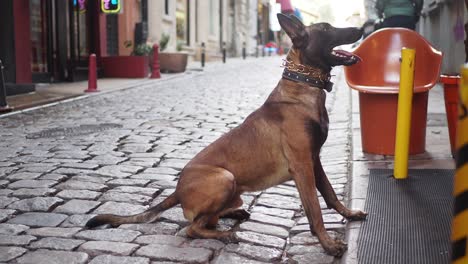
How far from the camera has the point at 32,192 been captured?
4879 millimetres

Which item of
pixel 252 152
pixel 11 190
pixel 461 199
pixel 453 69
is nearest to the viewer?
pixel 461 199

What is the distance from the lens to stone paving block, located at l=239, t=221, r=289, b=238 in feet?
12.9

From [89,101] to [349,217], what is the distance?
9.14 meters

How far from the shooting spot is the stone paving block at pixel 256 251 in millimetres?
3475

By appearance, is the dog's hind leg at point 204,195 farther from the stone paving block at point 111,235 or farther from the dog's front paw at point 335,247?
the dog's front paw at point 335,247

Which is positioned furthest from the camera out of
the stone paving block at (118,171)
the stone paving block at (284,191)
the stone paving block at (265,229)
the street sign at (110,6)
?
the street sign at (110,6)

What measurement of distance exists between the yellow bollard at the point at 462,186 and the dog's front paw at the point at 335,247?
1793 millimetres

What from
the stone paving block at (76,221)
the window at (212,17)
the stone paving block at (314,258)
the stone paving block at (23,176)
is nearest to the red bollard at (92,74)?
the stone paving block at (23,176)

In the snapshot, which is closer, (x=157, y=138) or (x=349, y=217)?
(x=349, y=217)

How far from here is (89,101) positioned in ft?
40.4

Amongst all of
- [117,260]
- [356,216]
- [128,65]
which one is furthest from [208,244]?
[128,65]

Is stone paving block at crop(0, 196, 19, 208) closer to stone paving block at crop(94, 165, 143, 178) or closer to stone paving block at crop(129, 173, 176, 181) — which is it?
stone paving block at crop(94, 165, 143, 178)

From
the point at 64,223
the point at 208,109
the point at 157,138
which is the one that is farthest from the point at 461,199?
the point at 208,109

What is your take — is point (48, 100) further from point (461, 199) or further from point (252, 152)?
point (461, 199)
